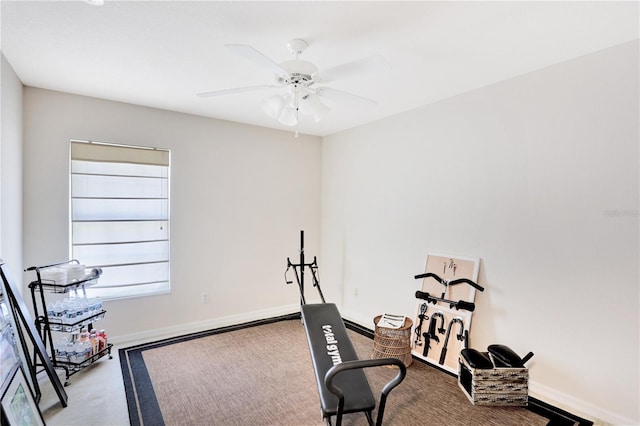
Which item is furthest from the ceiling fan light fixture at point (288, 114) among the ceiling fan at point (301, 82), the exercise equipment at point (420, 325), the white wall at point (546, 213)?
the exercise equipment at point (420, 325)

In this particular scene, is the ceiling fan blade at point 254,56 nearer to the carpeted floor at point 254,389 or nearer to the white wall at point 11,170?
the white wall at point 11,170

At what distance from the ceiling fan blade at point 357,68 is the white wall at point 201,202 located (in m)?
2.45

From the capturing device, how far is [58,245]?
3.21m

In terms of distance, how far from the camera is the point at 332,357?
2.43 m

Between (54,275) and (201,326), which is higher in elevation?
(54,275)

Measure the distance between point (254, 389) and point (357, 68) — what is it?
2.52 metres

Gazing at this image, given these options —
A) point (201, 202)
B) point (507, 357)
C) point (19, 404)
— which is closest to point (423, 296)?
point (507, 357)

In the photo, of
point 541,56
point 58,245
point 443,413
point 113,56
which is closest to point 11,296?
point 58,245

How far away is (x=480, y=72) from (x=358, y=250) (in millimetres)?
2489

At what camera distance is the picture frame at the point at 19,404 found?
1.66 metres

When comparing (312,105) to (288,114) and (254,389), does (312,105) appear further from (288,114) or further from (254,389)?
(254,389)

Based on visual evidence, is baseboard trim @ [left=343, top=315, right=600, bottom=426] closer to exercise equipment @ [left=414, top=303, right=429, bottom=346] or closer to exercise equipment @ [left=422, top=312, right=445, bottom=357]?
exercise equipment @ [left=422, top=312, right=445, bottom=357]

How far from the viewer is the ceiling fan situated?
1.77 meters

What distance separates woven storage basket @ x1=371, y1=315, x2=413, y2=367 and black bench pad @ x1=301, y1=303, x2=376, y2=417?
0.60m
